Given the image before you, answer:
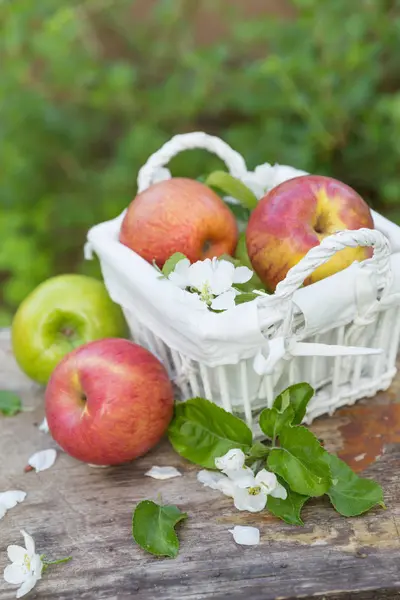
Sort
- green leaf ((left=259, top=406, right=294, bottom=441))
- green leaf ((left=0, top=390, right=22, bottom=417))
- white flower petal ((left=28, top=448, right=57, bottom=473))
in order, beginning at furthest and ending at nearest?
green leaf ((left=0, top=390, right=22, bottom=417)), white flower petal ((left=28, top=448, right=57, bottom=473)), green leaf ((left=259, top=406, right=294, bottom=441))

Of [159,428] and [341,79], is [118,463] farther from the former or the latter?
[341,79]

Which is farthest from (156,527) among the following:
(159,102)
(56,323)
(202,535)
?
(159,102)

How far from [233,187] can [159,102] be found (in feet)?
3.06

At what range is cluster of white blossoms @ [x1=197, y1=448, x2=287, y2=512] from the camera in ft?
2.78

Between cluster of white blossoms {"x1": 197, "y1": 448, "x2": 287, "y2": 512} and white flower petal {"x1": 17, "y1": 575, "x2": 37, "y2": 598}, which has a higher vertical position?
cluster of white blossoms {"x1": 197, "y1": 448, "x2": 287, "y2": 512}

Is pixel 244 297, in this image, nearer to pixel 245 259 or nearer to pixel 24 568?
pixel 245 259

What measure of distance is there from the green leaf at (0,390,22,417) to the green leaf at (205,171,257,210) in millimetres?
438

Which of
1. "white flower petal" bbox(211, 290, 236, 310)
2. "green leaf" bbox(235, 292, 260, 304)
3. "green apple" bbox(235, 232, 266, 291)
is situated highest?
"white flower petal" bbox(211, 290, 236, 310)

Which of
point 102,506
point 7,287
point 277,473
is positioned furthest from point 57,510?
point 7,287

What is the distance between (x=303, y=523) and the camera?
84 centimetres

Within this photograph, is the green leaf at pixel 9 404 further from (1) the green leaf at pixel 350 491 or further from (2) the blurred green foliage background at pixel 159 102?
(2) the blurred green foliage background at pixel 159 102

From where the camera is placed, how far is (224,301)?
0.82 metres

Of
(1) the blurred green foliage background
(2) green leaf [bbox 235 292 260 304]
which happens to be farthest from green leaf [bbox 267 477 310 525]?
(1) the blurred green foliage background

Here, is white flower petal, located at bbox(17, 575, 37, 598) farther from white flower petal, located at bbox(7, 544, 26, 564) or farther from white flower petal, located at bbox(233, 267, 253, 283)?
white flower petal, located at bbox(233, 267, 253, 283)
